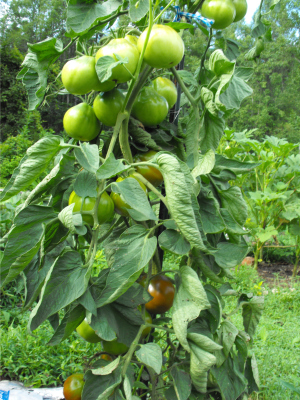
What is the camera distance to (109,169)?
1.64 ft

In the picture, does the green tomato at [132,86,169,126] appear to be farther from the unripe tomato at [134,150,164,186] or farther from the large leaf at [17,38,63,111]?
the large leaf at [17,38,63,111]

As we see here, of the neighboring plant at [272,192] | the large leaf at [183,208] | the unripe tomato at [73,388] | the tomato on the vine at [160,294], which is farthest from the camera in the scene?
the neighboring plant at [272,192]

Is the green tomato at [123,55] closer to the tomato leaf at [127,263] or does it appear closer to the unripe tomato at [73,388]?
the tomato leaf at [127,263]

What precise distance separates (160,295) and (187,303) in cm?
17

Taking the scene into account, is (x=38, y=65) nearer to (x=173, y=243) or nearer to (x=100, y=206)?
(x=100, y=206)

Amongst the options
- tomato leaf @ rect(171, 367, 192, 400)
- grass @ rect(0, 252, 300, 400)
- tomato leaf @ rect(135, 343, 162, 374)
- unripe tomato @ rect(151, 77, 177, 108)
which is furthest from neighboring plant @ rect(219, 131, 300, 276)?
tomato leaf @ rect(135, 343, 162, 374)

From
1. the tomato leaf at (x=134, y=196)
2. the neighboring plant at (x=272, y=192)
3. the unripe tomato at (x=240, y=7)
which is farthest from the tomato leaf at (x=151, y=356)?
the neighboring plant at (x=272, y=192)

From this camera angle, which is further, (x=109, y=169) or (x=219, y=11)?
(x=219, y=11)

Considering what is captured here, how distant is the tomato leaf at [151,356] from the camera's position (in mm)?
497

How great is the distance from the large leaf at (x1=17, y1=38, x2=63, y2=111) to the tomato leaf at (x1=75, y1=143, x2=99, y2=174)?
17 centimetres

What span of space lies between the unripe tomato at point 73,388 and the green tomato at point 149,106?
71 cm

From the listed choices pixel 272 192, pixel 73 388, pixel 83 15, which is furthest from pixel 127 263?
pixel 272 192

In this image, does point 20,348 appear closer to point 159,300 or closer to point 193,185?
point 159,300

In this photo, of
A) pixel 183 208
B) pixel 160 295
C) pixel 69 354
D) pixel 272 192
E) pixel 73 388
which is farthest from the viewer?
pixel 272 192
